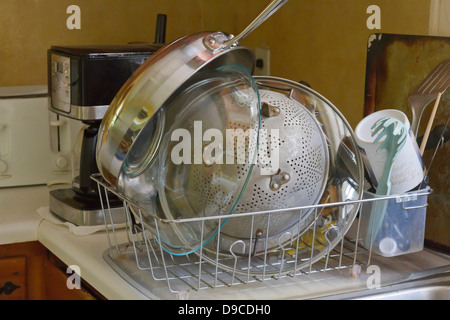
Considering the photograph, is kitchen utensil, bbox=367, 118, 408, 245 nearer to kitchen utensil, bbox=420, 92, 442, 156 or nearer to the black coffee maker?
kitchen utensil, bbox=420, 92, 442, 156

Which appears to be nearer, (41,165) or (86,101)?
(86,101)

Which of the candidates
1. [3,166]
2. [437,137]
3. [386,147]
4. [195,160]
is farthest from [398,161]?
[3,166]

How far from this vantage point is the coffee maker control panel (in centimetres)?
127

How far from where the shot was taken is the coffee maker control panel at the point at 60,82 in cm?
127

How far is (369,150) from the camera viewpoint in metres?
1.05

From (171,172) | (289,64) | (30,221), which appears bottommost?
(30,221)

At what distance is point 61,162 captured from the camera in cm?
157

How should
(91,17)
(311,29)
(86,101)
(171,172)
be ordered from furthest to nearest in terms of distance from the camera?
(91,17)
(311,29)
(86,101)
(171,172)

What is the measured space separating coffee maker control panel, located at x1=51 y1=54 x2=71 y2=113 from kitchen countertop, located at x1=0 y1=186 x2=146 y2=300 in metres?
0.22

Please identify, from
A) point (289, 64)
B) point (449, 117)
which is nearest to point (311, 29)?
point (289, 64)

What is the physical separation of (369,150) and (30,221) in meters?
0.64

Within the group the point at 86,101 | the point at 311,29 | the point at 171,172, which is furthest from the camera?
the point at 311,29

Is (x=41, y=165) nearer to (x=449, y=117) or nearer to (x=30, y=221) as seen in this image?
(x=30, y=221)

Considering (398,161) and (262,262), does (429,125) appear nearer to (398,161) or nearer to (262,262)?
(398,161)
